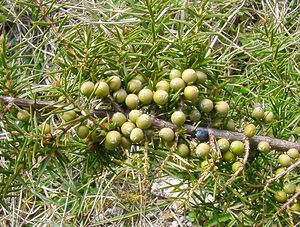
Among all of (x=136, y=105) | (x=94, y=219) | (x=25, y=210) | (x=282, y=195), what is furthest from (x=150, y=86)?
(x=25, y=210)

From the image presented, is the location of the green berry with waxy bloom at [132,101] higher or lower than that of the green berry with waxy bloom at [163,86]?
lower

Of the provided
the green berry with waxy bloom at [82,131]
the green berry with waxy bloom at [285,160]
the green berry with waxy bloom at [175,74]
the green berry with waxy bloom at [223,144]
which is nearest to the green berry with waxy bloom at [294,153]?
the green berry with waxy bloom at [285,160]

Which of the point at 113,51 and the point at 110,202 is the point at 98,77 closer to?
the point at 113,51

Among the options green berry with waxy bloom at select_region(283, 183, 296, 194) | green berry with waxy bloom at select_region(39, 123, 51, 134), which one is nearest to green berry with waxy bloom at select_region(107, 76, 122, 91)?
green berry with waxy bloom at select_region(39, 123, 51, 134)

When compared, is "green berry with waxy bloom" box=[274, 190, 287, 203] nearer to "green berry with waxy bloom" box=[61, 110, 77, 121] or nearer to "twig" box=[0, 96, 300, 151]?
"twig" box=[0, 96, 300, 151]

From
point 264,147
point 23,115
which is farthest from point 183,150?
point 23,115

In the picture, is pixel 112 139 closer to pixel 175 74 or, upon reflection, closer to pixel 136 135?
pixel 136 135

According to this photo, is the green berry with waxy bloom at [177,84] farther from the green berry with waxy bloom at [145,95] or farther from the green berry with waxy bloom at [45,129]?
the green berry with waxy bloom at [45,129]
